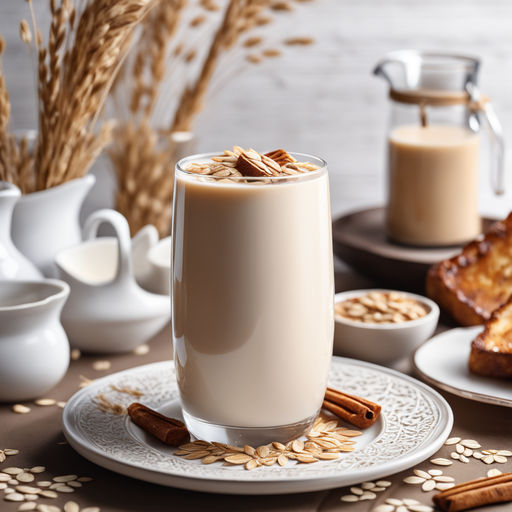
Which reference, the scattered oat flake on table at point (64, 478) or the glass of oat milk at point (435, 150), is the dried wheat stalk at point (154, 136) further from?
the scattered oat flake on table at point (64, 478)

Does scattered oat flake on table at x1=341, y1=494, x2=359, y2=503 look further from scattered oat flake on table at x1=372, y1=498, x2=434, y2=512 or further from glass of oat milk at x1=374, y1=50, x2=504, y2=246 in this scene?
glass of oat milk at x1=374, y1=50, x2=504, y2=246

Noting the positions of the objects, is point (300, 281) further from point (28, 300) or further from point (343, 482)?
point (28, 300)

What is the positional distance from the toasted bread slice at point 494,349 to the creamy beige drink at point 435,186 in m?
Result: 0.44

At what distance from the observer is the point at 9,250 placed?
1.20m

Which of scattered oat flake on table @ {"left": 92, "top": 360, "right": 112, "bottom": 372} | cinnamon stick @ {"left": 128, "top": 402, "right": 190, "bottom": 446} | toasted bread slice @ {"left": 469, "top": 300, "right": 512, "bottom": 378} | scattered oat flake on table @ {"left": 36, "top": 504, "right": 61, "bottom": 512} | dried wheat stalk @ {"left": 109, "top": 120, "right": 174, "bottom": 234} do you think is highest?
dried wheat stalk @ {"left": 109, "top": 120, "right": 174, "bottom": 234}

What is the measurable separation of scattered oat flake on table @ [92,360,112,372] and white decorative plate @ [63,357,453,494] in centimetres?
13

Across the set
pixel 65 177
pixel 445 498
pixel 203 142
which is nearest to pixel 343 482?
pixel 445 498

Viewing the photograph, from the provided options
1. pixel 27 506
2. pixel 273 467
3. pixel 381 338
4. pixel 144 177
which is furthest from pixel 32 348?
pixel 144 177

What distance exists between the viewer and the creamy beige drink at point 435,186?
1.57m

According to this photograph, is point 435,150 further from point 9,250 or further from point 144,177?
point 9,250

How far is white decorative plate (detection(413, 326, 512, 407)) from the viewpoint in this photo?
1.01m

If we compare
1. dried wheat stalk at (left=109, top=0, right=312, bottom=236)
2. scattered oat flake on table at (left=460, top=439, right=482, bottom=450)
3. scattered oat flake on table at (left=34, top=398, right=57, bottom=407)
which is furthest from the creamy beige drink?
scattered oat flake on table at (left=34, top=398, right=57, bottom=407)

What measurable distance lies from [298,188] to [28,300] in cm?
47

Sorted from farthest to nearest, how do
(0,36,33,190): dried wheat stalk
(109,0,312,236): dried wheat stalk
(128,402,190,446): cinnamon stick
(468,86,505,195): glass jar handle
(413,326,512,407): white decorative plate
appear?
(109,0,312,236): dried wheat stalk
(468,86,505,195): glass jar handle
(0,36,33,190): dried wheat stalk
(413,326,512,407): white decorative plate
(128,402,190,446): cinnamon stick
